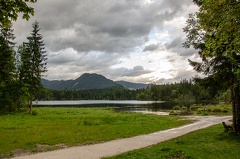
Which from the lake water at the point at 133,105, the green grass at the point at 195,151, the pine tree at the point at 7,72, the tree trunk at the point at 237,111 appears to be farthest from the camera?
the lake water at the point at 133,105

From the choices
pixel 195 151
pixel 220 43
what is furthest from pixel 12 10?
pixel 195 151

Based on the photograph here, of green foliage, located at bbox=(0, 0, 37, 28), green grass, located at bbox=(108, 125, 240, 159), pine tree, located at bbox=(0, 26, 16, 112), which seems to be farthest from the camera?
pine tree, located at bbox=(0, 26, 16, 112)

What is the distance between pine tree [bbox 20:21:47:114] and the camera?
154ft

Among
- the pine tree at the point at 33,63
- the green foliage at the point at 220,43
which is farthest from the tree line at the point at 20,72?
the green foliage at the point at 220,43

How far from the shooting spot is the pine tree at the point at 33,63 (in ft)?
154

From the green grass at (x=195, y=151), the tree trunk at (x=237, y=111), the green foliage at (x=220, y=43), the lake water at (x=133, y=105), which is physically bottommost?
the lake water at (x=133, y=105)

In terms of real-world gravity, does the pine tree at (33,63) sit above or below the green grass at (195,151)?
above

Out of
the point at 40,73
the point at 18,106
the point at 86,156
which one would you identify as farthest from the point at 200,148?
the point at 18,106

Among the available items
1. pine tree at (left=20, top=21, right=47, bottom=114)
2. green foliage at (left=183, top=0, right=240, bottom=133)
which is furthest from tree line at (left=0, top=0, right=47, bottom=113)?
green foliage at (left=183, top=0, right=240, bottom=133)

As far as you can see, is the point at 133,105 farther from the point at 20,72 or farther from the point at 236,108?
the point at 236,108

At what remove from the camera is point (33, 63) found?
4712cm

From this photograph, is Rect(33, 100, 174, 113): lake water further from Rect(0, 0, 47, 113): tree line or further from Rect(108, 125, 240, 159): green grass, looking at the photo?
Rect(108, 125, 240, 159): green grass

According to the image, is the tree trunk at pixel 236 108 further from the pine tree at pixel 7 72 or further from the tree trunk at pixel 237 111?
the pine tree at pixel 7 72

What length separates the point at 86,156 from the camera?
12945 millimetres
